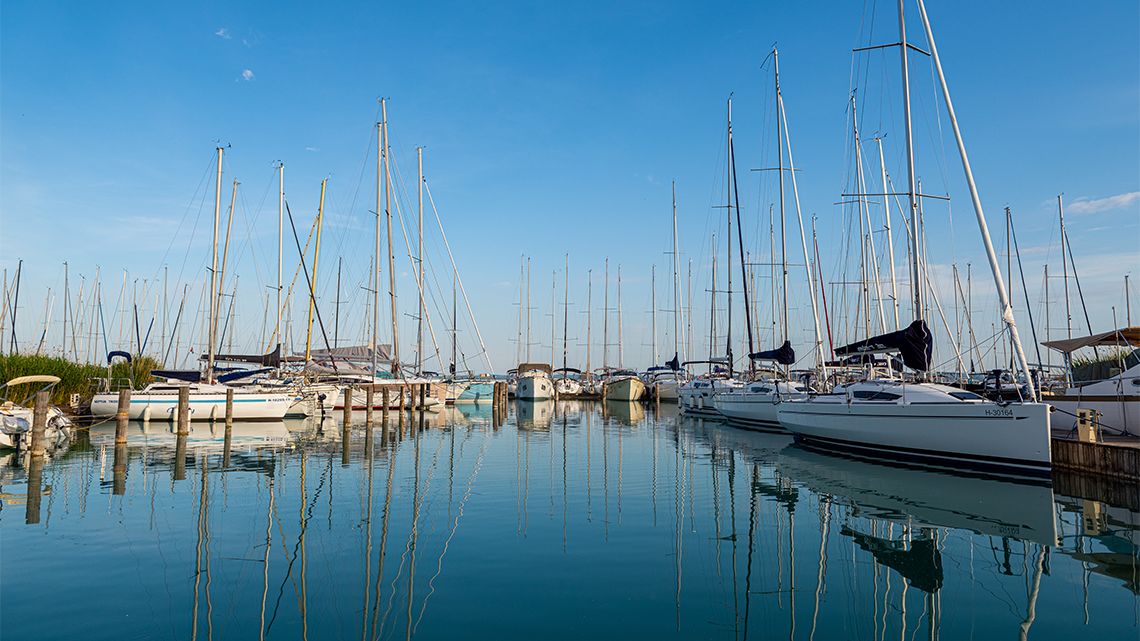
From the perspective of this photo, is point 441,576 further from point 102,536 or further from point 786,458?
point 786,458

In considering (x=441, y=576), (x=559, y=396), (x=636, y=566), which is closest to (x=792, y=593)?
(x=636, y=566)

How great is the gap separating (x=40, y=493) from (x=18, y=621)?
28.6ft

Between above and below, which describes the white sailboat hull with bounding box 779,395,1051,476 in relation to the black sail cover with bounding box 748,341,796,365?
below

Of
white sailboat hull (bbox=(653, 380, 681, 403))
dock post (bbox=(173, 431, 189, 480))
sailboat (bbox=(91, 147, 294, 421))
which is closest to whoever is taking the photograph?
dock post (bbox=(173, 431, 189, 480))

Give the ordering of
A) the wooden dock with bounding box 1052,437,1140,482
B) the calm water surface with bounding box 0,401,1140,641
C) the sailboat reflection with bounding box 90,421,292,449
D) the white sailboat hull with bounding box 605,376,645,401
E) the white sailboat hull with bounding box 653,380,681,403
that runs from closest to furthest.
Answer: the calm water surface with bounding box 0,401,1140,641 → the wooden dock with bounding box 1052,437,1140,482 → the sailboat reflection with bounding box 90,421,292,449 → the white sailboat hull with bounding box 605,376,645,401 → the white sailboat hull with bounding box 653,380,681,403

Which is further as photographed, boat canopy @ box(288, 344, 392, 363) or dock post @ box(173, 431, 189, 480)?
boat canopy @ box(288, 344, 392, 363)

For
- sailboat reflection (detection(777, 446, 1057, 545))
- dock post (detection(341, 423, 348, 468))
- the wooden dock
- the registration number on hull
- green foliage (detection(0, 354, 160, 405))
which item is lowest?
sailboat reflection (detection(777, 446, 1057, 545))

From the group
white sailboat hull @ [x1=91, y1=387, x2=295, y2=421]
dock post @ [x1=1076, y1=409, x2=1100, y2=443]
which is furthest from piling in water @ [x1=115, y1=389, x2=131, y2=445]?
dock post @ [x1=1076, y1=409, x2=1100, y2=443]

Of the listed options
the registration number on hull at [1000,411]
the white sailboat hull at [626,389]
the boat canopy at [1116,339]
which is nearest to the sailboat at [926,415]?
the registration number on hull at [1000,411]

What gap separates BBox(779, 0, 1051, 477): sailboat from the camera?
1738 cm

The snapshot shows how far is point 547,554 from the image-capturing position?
35.3 ft

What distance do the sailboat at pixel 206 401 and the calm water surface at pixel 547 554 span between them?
42.8ft

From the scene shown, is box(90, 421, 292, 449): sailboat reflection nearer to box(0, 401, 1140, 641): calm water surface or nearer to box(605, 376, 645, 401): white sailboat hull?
box(0, 401, 1140, 641): calm water surface

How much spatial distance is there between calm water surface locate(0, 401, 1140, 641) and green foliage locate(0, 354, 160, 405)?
13.5 meters
